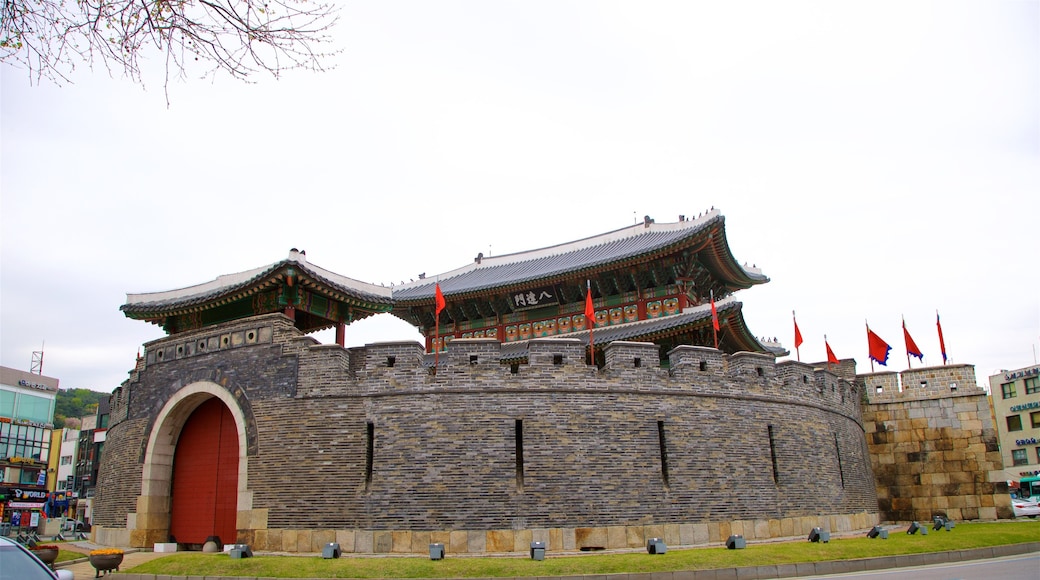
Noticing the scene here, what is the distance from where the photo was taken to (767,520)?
1502 cm

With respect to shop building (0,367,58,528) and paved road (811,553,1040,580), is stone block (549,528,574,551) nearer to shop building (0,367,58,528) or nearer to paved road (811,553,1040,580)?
paved road (811,553,1040,580)

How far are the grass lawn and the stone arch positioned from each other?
8.93 feet

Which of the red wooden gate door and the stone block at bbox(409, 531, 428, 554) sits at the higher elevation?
the red wooden gate door

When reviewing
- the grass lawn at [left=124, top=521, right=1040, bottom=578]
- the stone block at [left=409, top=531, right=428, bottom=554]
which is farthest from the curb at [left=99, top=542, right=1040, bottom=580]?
the stone block at [left=409, top=531, right=428, bottom=554]

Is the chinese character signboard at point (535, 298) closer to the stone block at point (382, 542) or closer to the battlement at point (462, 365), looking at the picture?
the battlement at point (462, 365)

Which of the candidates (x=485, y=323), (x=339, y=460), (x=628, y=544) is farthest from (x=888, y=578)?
(x=485, y=323)

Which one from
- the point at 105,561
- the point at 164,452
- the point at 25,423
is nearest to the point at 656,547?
the point at 105,561

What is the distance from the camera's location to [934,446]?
66.1ft

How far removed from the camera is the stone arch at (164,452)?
15.1 metres

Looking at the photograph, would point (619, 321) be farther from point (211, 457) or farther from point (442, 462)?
point (211, 457)

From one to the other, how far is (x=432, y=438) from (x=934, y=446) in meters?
14.1

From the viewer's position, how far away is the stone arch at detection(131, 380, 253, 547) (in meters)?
15.1

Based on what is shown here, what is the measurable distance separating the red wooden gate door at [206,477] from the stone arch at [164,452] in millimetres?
161

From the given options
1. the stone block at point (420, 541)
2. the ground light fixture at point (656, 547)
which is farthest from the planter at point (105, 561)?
the ground light fixture at point (656, 547)
